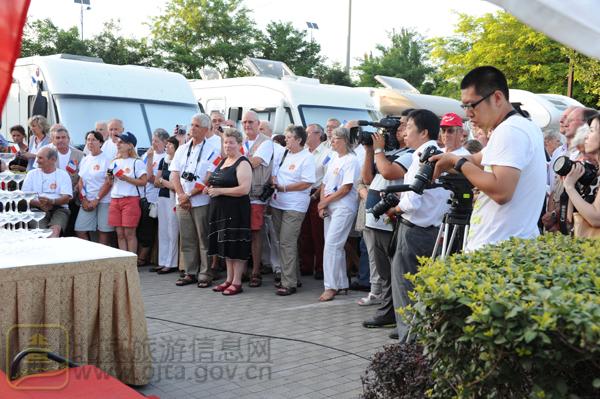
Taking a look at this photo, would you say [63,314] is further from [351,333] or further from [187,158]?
[187,158]

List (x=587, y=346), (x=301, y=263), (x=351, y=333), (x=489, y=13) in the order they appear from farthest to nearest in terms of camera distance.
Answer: (x=489, y=13) → (x=301, y=263) → (x=351, y=333) → (x=587, y=346)

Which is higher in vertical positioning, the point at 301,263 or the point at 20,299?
the point at 20,299

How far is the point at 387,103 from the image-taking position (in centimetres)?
1580

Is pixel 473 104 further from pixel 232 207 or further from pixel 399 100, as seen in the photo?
pixel 399 100

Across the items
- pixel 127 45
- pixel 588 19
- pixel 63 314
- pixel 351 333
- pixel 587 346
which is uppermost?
pixel 127 45

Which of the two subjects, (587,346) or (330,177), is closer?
(587,346)

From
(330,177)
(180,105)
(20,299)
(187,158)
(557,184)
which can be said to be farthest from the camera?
(180,105)

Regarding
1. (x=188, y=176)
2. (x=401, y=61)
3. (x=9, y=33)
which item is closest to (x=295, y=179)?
(x=188, y=176)

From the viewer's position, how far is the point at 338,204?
7980mm

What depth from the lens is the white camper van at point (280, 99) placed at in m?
13.5

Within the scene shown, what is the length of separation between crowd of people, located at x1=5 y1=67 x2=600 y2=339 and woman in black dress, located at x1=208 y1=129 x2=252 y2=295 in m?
0.02

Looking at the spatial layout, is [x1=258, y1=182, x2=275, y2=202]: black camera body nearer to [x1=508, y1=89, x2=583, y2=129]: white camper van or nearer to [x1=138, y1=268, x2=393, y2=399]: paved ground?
[x1=138, y1=268, x2=393, y2=399]: paved ground

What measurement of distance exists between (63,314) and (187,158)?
4.49 meters

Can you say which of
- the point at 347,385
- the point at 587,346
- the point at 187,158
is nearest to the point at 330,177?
the point at 187,158
